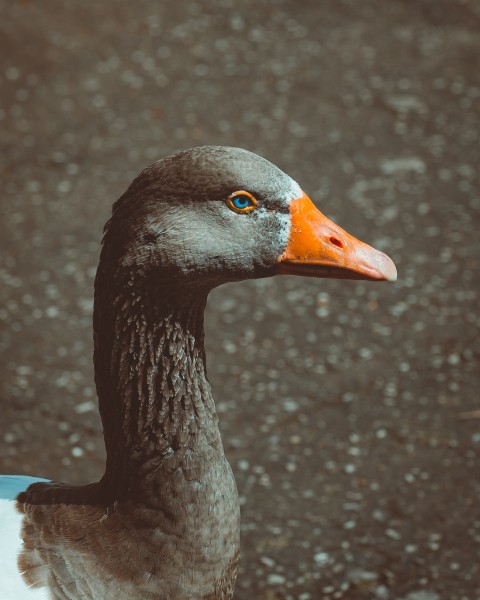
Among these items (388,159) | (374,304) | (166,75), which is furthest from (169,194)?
(166,75)

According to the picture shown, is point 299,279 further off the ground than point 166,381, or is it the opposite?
point 299,279

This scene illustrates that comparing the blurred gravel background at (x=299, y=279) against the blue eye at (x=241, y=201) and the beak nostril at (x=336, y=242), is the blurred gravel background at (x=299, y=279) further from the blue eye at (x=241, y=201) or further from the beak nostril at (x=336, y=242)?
the blue eye at (x=241, y=201)

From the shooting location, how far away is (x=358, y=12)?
6582 mm

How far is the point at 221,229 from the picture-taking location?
2.30 m

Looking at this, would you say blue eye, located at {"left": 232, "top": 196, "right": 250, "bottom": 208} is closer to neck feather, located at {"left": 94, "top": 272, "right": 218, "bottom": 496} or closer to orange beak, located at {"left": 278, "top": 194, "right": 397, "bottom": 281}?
orange beak, located at {"left": 278, "top": 194, "right": 397, "bottom": 281}

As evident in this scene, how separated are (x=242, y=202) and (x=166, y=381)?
50 cm

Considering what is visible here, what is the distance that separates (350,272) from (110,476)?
0.84m

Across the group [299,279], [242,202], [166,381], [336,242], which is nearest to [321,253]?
[336,242]

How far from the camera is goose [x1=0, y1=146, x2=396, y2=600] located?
2250mm

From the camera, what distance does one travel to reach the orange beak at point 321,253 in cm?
236

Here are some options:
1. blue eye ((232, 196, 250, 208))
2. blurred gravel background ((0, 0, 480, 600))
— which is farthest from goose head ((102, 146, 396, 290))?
blurred gravel background ((0, 0, 480, 600))

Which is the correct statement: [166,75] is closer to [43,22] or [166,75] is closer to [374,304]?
[43,22]

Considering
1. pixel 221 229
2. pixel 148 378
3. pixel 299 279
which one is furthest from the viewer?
pixel 299 279

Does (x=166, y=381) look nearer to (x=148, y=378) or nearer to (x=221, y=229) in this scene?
(x=148, y=378)
